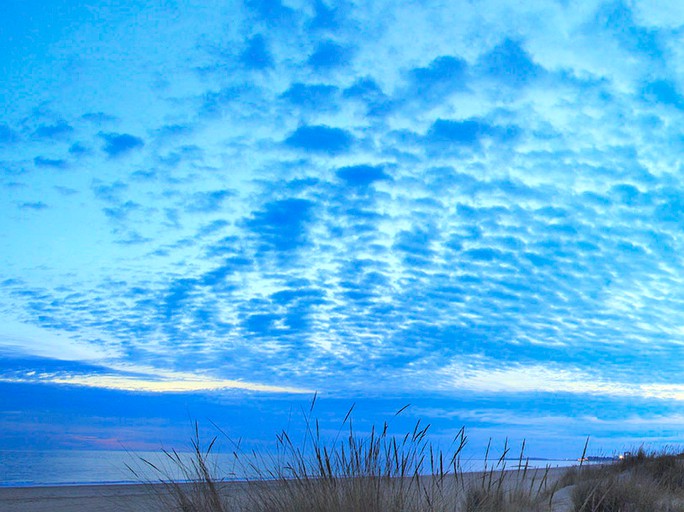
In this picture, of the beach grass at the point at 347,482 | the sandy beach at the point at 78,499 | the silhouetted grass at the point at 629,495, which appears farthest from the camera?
the sandy beach at the point at 78,499

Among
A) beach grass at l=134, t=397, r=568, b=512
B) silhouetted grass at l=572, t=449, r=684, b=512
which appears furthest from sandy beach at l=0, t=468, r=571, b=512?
beach grass at l=134, t=397, r=568, b=512

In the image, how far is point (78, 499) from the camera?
520 inches

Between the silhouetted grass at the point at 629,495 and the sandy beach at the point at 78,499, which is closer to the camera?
the silhouetted grass at the point at 629,495

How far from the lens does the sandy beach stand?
1001 centimetres

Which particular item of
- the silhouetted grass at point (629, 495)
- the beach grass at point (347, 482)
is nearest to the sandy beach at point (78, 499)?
the silhouetted grass at point (629, 495)

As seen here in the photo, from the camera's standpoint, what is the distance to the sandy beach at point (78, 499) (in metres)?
10.0

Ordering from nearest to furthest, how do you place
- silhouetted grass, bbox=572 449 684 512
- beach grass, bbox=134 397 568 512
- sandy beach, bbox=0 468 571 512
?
beach grass, bbox=134 397 568 512 → silhouetted grass, bbox=572 449 684 512 → sandy beach, bbox=0 468 571 512

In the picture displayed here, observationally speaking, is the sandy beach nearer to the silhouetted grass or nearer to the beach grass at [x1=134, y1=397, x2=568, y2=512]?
the silhouetted grass

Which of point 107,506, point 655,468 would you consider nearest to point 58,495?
point 107,506

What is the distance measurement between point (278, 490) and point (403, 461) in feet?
4.43

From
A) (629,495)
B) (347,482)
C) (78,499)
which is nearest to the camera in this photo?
(347,482)

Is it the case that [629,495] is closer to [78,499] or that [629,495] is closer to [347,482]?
[347,482]

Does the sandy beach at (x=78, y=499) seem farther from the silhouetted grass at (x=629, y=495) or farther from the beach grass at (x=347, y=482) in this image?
the beach grass at (x=347, y=482)

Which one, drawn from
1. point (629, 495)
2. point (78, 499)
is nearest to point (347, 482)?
point (629, 495)
